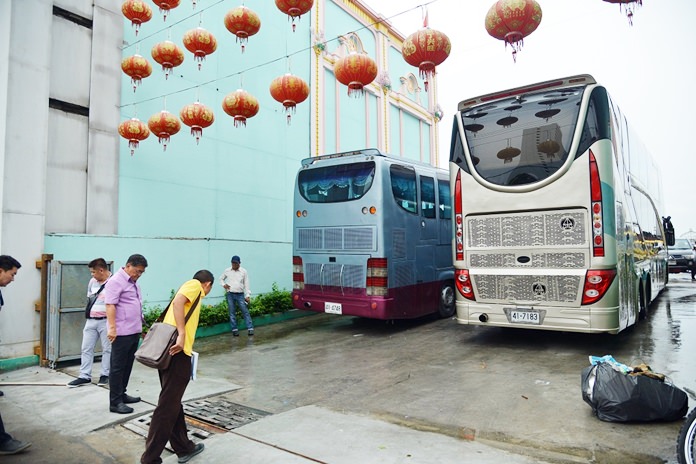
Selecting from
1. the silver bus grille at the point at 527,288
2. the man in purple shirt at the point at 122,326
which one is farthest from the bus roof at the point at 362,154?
the man in purple shirt at the point at 122,326

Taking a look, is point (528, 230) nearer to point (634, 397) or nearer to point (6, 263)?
point (634, 397)

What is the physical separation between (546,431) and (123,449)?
369 centimetres

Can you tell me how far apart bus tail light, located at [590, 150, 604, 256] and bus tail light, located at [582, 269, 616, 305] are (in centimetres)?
26

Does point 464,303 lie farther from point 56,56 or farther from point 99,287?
point 56,56

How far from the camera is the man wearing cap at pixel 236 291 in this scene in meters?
9.38

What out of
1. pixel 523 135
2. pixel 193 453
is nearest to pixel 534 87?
pixel 523 135

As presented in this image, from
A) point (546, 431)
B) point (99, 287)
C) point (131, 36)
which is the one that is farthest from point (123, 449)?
point (131, 36)

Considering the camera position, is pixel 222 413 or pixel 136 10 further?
pixel 136 10

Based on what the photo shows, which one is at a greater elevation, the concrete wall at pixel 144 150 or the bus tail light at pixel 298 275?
the concrete wall at pixel 144 150

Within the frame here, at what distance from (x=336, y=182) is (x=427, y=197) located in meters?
2.09

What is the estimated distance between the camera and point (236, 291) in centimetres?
941

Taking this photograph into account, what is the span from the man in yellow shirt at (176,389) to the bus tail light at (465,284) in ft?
14.6

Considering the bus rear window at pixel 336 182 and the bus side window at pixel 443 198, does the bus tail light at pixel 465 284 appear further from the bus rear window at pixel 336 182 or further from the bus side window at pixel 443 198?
the bus side window at pixel 443 198

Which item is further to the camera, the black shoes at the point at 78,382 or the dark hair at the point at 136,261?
the black shoes at the point at 78,382
